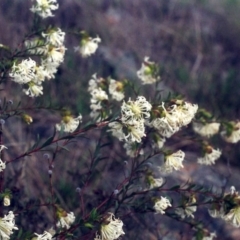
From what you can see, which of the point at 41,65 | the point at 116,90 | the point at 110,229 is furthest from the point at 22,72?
the point at 110,229

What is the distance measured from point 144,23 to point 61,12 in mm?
829

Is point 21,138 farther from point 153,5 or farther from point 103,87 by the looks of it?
point 153,5

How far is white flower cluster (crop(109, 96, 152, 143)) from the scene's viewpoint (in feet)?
6.57

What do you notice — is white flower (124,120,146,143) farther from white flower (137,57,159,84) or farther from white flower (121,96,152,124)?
white flower (137,57,159,84)

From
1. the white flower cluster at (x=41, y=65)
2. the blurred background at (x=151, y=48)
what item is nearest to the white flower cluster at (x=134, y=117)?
the white flower cluster at (x=41, y=65)

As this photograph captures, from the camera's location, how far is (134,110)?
2008mm

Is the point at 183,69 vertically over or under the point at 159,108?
under

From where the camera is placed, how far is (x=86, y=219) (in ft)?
6.89

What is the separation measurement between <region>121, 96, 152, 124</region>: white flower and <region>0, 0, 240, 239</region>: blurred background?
1.49 metres

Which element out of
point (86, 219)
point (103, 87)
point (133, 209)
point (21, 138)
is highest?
point (103, 87)

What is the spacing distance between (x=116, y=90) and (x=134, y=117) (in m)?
0.50

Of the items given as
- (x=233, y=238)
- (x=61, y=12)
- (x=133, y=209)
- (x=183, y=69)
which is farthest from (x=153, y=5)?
(x=133, y=209)

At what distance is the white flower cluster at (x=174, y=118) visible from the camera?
2.08 m

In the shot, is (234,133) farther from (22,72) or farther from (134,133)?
→ (22,72)
